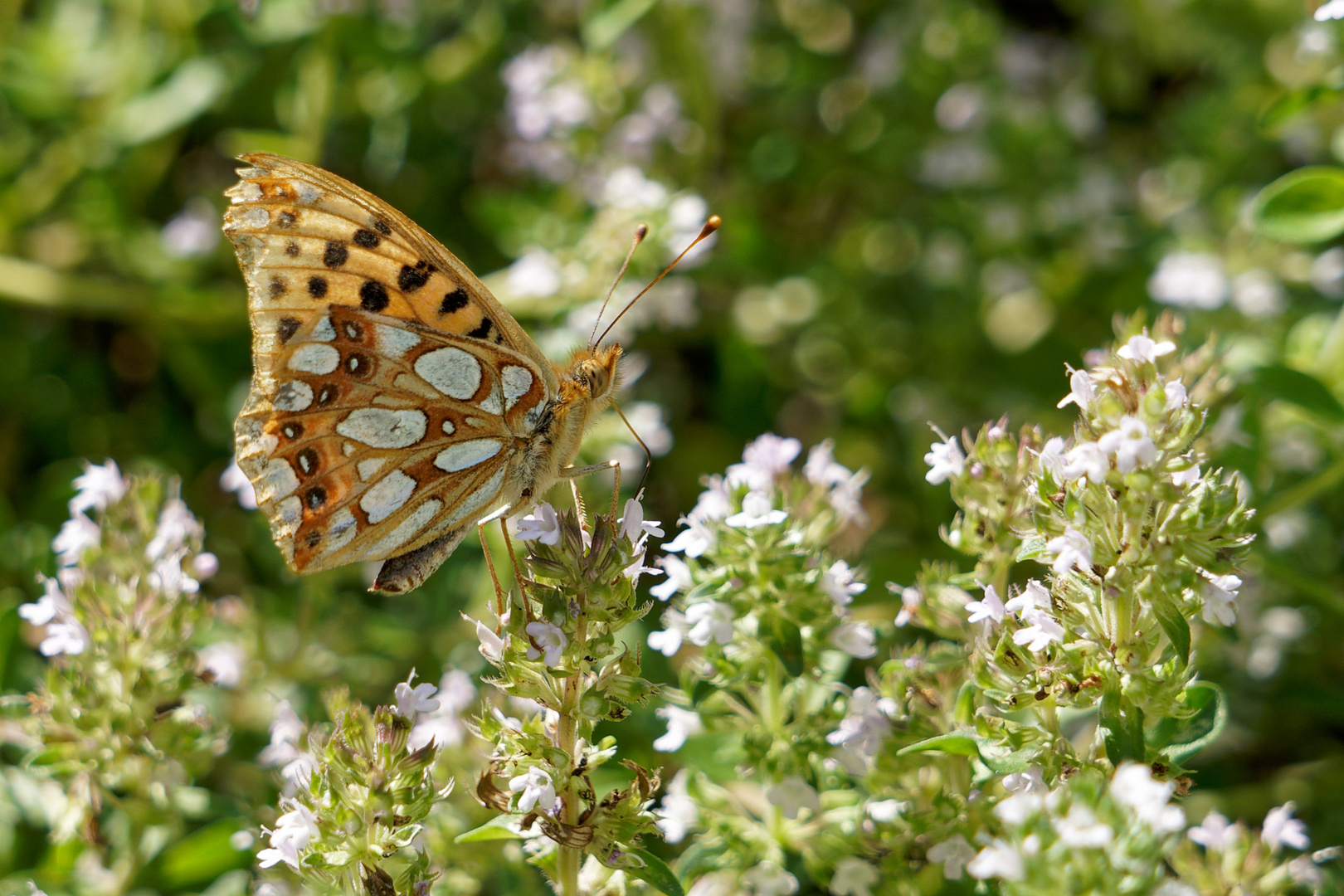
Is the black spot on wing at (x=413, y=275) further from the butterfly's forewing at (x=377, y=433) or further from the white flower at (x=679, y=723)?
the white flower at (x=679, y=723)

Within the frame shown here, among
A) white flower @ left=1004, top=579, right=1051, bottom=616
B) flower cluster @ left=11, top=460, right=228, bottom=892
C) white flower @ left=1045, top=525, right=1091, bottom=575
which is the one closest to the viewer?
white flower @ left=1045, top=525, right=1091, bottom=575

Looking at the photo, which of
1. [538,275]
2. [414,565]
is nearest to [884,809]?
[414,565]

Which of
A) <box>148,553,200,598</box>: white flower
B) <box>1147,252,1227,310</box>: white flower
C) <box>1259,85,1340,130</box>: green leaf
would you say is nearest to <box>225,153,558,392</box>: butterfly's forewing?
<box>148,553,200,598</box>: white flower

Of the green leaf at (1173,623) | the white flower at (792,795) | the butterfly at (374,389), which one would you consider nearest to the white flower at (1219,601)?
the green leaf at (1173,623)

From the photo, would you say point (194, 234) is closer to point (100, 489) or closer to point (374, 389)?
point (100, 489)

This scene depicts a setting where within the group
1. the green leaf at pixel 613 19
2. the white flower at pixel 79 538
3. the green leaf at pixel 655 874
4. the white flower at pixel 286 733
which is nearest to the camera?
the green leaf at pixel 655 874

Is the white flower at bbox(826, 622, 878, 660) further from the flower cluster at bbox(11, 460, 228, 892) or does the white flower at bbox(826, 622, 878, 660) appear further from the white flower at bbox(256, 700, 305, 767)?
the flower cluster at bbox(11, 460, 228, 892)
